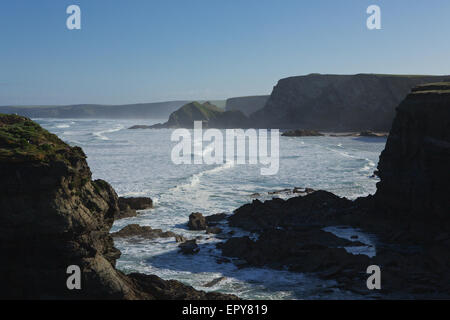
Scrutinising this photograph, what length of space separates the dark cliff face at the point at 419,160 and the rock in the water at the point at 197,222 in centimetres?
876

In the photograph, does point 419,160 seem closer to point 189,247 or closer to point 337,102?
point 189,247

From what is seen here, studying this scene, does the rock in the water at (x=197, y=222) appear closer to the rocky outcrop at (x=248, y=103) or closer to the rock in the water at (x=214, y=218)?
the rock in the water at (x=214, y=218)

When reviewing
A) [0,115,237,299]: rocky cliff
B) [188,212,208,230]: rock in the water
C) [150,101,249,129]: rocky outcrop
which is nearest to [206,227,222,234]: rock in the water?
[188,212,208,230]: rock in the water

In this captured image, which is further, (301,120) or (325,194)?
(301,120)

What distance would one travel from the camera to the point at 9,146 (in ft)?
36.7

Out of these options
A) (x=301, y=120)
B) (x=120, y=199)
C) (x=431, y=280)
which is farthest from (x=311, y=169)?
(x=301, y=120)

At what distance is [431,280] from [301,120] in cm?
11474

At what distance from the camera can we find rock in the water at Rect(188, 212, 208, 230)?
2238cm

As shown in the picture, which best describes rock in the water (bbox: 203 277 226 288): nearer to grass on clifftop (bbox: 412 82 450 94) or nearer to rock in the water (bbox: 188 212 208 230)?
rock in the water (bbox: 188 212 208 230)

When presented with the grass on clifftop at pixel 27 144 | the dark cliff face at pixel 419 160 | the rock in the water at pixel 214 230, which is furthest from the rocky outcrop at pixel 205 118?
the grass on clifftop at pixel 27 144

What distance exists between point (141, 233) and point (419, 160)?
13.1 metres

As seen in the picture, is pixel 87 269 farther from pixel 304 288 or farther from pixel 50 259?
pixel 304 288

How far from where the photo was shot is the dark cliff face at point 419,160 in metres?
19.6

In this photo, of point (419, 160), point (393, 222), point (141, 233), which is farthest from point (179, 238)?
point (419, 160)
